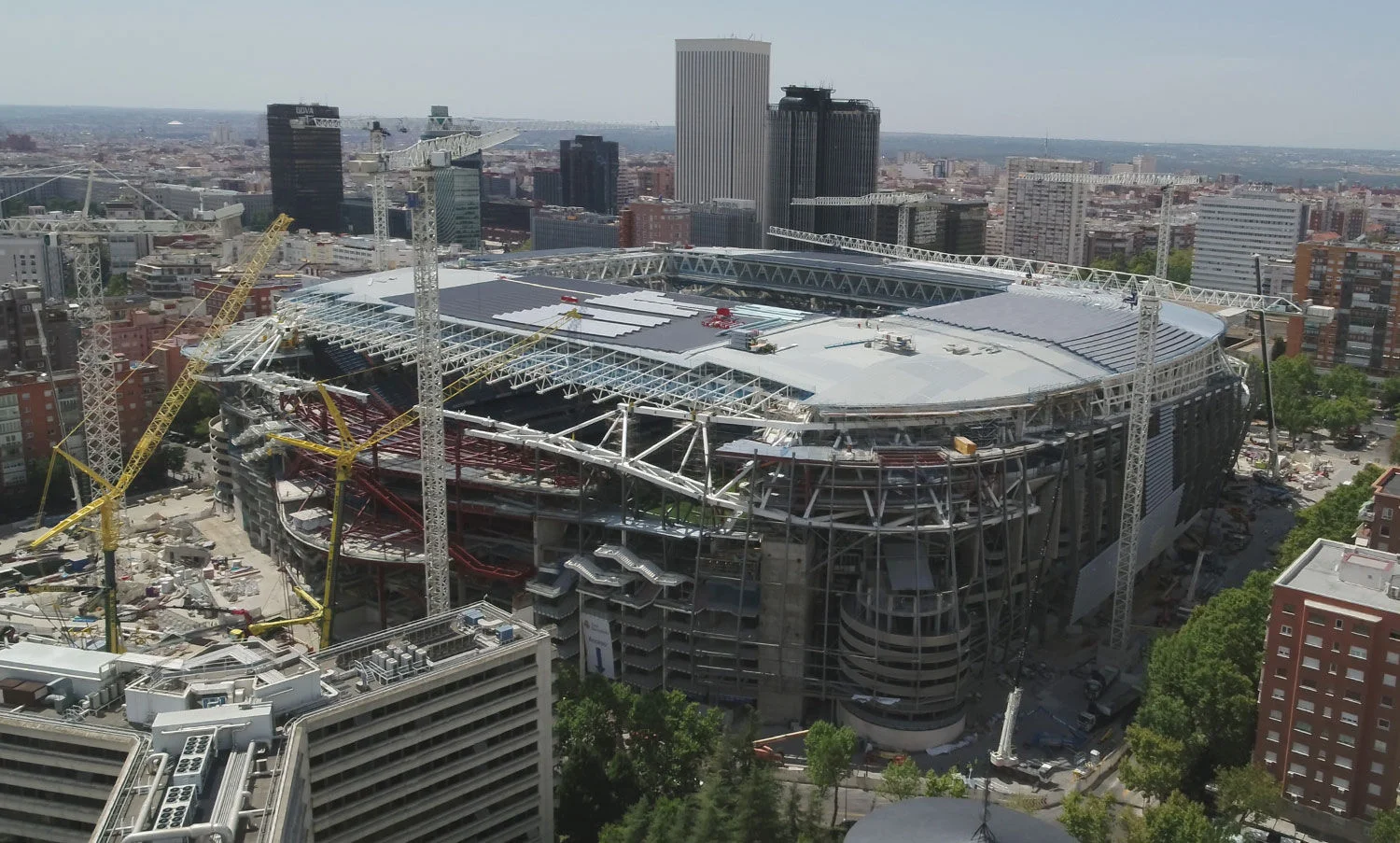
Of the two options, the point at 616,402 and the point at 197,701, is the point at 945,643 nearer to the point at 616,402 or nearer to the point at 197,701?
the point at 616,402

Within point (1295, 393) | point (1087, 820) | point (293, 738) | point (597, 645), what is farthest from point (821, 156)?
point (293, 738)

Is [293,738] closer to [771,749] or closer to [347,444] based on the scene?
[771,749]

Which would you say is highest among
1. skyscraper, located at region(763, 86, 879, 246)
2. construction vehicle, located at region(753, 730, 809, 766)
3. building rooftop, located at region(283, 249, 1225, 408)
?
skyscraper, located at region(763, 86, 879, 246)

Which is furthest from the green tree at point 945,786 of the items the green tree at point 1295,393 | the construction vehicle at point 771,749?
the green tree at point 1295,393

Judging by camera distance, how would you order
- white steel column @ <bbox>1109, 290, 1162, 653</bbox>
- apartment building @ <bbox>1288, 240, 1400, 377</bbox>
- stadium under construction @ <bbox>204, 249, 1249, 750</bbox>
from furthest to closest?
apartment building @ <bbox>1288, 240, 1400, 377</bbox> → white steel column @ <bbox>1109, 290, 1162, 653</bbox> → stadium under construction @ <bbox>204, 249, 1249, 750</bbox>

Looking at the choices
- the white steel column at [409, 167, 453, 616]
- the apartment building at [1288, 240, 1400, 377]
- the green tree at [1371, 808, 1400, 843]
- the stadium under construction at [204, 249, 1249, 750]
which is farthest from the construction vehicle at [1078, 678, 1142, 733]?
the apartment building at [1288, 240, 1400, 377]

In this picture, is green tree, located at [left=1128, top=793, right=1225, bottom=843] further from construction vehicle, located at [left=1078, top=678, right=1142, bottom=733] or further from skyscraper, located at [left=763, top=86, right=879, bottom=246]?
skyscraper, located at [left=763, top=86, right=879, bottom=246]
